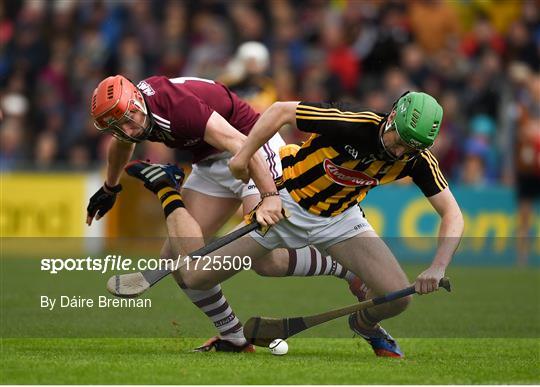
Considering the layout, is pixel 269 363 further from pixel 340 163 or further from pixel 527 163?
pixel 527 163

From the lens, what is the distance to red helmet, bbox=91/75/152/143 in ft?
24.6

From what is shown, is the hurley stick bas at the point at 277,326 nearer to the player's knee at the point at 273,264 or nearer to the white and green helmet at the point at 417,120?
the player's knee at the point at 273,264

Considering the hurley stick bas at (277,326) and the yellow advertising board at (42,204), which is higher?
the hurley stick bas at (277,326)

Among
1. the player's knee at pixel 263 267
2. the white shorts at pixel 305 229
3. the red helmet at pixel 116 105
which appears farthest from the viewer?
the player's knee at pixel 263 267

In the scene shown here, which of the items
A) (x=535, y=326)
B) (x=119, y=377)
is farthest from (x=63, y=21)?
(x=119, y=377)

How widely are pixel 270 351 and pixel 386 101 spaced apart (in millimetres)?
8307

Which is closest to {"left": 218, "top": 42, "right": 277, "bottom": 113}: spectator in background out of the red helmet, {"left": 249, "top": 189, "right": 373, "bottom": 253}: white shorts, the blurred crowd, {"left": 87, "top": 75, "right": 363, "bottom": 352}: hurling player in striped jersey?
the blurred crowd

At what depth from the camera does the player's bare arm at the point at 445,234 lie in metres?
7.39

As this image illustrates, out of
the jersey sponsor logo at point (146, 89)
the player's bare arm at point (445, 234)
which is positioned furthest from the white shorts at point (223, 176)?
the player's bare arm at point (445, 234)

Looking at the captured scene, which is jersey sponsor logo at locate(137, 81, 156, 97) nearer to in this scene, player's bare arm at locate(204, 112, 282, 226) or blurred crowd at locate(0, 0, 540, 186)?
player's bare arm at locate(204, 112, 282, 226)

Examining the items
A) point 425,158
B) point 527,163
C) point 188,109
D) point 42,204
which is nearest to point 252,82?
point 42,204

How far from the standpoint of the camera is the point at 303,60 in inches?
667

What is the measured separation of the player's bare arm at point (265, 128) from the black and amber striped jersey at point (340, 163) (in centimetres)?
6

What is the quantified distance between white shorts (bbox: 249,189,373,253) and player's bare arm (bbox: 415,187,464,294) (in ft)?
1.65
